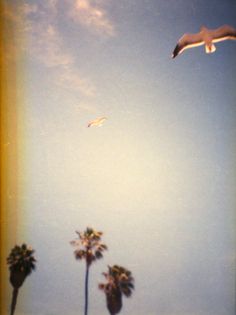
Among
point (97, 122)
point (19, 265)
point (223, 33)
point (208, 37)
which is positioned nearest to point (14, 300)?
point (19, 265)

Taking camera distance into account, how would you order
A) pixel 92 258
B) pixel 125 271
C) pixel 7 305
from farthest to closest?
pixel 92 258, pixel 125 271, pixel 7 305

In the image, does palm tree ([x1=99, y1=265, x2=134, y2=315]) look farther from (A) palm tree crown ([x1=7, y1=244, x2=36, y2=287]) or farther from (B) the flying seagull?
(B) the flying seagull

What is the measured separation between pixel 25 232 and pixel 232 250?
348cm

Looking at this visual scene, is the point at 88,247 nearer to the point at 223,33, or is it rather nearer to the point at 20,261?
the point at 20,261

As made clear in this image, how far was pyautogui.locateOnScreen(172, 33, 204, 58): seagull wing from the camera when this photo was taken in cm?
533

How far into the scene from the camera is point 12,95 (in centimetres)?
537

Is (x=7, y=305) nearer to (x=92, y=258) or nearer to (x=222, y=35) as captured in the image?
(x=92, y=258)

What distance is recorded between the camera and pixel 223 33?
5.32 meters

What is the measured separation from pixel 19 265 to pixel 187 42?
4703 mm

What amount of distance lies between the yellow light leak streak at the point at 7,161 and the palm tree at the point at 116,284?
1909 mm

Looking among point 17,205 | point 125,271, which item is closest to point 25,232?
point 17,205

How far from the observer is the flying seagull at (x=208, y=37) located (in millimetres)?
5301

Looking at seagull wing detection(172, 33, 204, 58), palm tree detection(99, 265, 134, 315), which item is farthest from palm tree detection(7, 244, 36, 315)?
seagull wing detection(172, 33, 204, 58)

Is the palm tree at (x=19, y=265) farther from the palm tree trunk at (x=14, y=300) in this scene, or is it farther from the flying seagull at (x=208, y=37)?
the flying seagull at (x=208, y=37)
